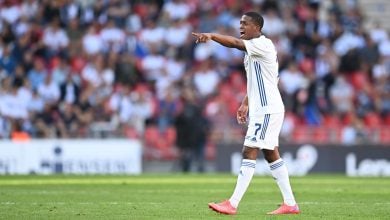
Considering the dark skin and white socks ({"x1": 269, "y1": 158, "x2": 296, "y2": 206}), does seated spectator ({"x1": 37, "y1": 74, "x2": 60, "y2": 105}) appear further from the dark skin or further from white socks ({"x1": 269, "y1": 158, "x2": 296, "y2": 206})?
white socks ({"x1": 269, "y1": 158, "x2": 296, "y2": 206})

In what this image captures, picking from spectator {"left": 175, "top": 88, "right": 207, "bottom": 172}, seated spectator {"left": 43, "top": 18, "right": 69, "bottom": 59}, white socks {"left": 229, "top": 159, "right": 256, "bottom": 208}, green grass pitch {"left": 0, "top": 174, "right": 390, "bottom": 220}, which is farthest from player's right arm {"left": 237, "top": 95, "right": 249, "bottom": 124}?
seated spectator {"left": 43, "top": 18, "right": 69, "bottom": 59}

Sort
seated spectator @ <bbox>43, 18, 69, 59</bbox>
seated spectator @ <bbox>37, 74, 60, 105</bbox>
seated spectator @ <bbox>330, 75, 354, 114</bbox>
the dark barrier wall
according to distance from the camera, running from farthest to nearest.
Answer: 1. seated spectator @ <bbox>330, 75, 354, 114</bbox>
2. seated spectator @ <bbox>43, 18, 69, 59</bbox>
3. the dark barrier wall
4. seated spectator @ <bbox>37, 74, 60, 105</bbox>

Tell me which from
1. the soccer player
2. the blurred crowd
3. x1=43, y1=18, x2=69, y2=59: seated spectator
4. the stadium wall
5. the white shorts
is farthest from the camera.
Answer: x1=43, y1=18, x2=69, y2=59: seated spectator

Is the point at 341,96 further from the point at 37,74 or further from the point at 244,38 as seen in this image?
the point at 244,38

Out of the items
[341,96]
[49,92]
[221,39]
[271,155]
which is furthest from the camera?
[341,96]

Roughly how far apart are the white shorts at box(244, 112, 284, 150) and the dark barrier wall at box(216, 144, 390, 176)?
45.1 ft

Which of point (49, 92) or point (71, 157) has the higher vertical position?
point (49, 92)

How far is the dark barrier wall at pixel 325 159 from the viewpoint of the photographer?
1014 inches

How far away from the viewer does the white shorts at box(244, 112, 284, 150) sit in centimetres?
1189

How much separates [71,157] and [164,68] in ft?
13.6

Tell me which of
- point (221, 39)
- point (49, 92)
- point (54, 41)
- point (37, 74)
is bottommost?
point (221, 39)

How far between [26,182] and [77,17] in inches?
402

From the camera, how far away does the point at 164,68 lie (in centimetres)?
2728

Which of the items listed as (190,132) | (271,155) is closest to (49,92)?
(190,132)
